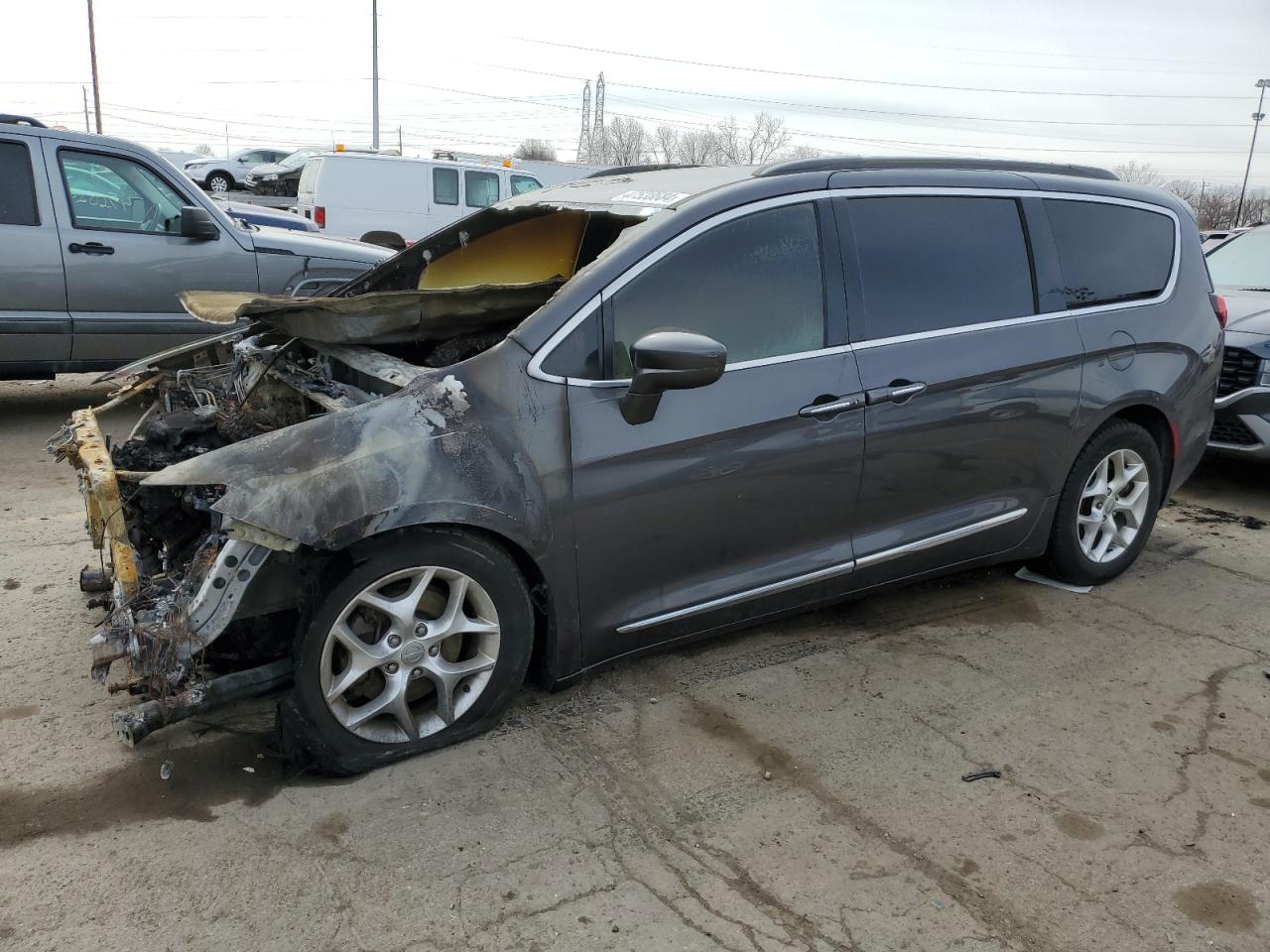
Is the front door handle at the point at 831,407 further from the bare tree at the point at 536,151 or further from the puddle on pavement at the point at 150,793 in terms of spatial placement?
the bare tree at the point at 536,151

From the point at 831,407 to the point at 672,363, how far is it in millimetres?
793

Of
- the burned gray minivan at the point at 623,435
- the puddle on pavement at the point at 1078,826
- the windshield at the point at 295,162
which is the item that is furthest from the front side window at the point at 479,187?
the puddle on pavement at the point at 1078,826

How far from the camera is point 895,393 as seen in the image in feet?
12.1

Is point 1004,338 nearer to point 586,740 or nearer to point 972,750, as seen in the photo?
point 972,750

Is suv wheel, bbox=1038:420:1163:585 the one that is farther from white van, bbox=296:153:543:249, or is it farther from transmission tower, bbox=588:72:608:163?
transmission tower, bbox=588:72:608:163

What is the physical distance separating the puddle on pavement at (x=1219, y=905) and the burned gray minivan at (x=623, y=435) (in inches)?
59.2

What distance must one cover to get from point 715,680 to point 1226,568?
3.07 m

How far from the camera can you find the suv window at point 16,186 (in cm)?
683

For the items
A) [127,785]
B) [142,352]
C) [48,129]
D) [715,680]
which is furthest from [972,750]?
[48,129]

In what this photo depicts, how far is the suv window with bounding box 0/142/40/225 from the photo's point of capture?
269 inches

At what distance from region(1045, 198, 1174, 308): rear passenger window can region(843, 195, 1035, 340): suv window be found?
26 centimetres

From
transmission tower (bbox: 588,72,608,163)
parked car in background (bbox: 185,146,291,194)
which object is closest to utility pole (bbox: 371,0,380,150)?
parked car in background (bbox: 185,146,291,194)

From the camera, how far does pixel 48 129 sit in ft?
22.9

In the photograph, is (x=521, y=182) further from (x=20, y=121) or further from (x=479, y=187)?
(x=20, y=121)
